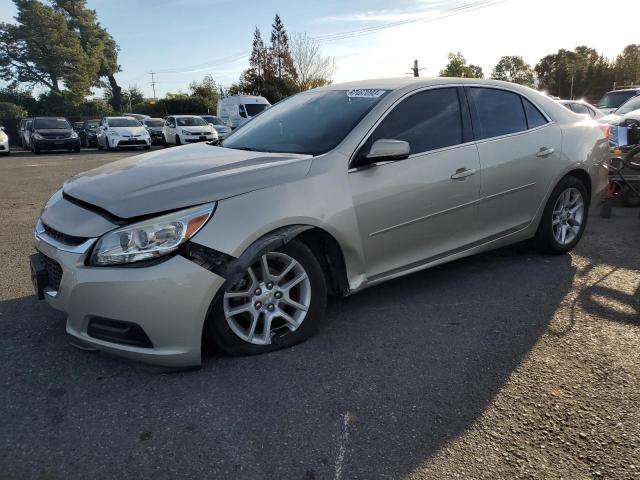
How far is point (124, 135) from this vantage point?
23.3 metres

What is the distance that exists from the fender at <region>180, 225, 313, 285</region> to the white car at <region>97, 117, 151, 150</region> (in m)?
22.2

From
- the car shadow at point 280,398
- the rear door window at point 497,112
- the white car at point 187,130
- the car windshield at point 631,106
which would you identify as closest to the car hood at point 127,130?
the white car at point 187,130

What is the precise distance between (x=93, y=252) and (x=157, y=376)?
2.52ft

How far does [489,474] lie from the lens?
2139mm

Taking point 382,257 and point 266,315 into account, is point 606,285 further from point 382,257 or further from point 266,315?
point 266,315

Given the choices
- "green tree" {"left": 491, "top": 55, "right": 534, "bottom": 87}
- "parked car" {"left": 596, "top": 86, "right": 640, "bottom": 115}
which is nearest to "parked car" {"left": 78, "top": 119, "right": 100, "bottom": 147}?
"parked car" {"left": 596, "top": 86, "right": 640, "bottom": 115}

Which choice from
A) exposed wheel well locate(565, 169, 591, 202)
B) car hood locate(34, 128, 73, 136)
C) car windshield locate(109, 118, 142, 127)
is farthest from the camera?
car windshield locate(109, 118, 142, 127)

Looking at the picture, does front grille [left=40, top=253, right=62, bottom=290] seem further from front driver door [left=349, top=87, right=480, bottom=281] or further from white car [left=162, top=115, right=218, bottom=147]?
white car [left=162, top=115, right=218, bottom=147]

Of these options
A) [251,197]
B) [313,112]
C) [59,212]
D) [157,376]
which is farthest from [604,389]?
[59,212]

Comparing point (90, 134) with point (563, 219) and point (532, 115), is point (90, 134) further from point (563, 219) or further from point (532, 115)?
point (563, 219)

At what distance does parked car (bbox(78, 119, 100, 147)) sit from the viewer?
2768 cm

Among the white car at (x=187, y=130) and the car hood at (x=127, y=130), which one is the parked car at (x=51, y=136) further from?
the white car at (x=187, y=130)

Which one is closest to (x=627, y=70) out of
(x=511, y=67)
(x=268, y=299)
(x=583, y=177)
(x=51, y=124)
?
(x=511, y=67)

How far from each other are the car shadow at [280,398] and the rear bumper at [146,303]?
0.71 ft
